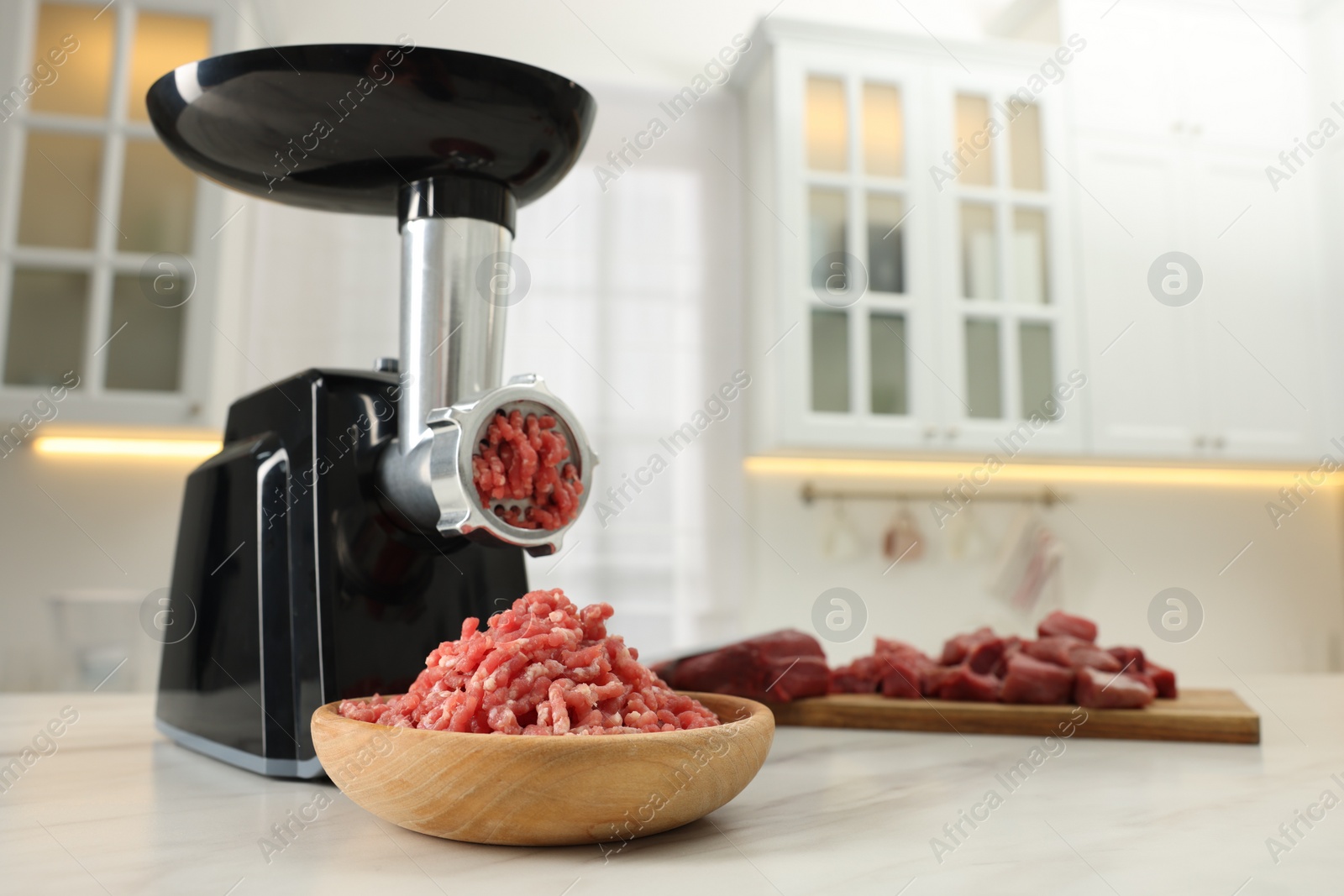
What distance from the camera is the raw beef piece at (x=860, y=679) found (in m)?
1.08

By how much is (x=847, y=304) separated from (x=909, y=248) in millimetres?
219

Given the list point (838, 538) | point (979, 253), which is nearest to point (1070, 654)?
point (838, 538)

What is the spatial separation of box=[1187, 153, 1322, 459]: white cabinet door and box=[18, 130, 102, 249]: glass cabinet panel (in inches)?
104

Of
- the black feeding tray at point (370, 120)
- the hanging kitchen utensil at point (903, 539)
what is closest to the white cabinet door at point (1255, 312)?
the hanging kitchen utensil at point (903, 539)

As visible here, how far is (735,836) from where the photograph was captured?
54 centimetres

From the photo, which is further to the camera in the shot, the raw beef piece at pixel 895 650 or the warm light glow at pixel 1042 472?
the warm light glow at pixel 1042 472

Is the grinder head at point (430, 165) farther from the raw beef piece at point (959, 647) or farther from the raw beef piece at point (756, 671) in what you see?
the raw beef piece at point (959, 647)

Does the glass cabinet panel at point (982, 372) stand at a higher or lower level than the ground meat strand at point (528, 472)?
higher

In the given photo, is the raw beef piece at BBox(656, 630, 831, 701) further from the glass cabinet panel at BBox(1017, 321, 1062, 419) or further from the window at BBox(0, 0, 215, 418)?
the glass cabinet panel at BBox(1017, 321, 1062, 419)

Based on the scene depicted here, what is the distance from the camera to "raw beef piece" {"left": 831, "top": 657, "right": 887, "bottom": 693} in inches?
42.6

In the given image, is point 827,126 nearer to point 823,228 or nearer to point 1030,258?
point 823,228

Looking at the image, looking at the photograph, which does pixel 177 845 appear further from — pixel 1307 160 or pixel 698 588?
pixel 1307 160

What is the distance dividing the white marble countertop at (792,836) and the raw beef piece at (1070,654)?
0.20 metres

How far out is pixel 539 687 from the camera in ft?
1.76
